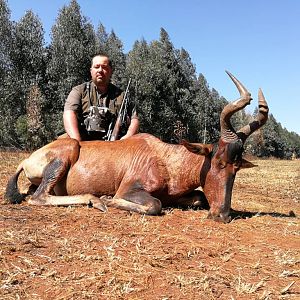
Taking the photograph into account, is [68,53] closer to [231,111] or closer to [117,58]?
[117,58]

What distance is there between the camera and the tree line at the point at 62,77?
36125 mm

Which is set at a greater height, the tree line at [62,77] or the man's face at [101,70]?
the tree line at [62,77]

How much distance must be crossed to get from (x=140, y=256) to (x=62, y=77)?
122 ft

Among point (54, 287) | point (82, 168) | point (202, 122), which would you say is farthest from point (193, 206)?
point (202, 122)

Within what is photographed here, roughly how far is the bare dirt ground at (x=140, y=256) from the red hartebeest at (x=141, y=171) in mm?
346

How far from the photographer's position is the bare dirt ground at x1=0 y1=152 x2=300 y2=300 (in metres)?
2.94

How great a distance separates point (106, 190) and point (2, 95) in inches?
1278

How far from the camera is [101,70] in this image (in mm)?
7602

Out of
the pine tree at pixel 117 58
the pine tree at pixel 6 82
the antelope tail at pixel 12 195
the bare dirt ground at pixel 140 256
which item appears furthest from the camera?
the pine tree at pixel 117 58

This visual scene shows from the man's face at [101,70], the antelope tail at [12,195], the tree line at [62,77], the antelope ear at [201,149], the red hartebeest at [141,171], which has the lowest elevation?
the antelope tail at [12,195]

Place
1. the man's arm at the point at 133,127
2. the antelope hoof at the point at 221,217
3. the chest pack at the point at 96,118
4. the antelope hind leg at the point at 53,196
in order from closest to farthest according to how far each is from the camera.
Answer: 1. the antelope hoof at the point at 221,217
2. the antelope hind leg at the point at 53,196
3. the chest pack at the point at 96,118
4. the man's arm at the point at 133,127

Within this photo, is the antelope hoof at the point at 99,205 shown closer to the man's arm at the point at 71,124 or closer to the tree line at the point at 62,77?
the man's arm at the point at 71,124

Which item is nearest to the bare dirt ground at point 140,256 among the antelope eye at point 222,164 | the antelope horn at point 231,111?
the antelope eye at point 222,164

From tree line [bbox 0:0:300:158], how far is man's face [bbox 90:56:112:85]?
26.9 metres
